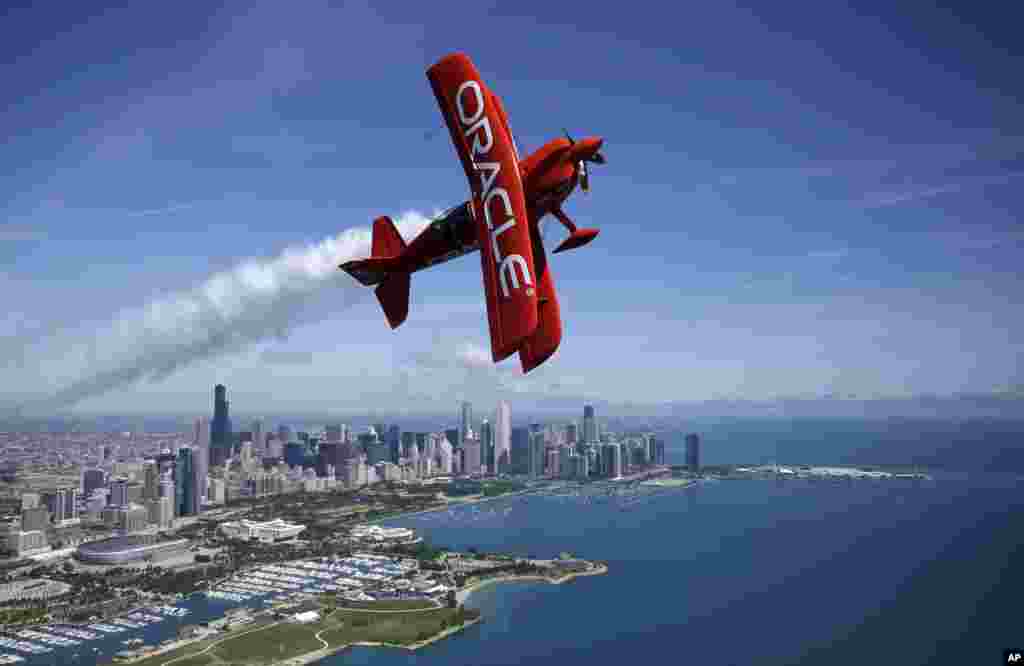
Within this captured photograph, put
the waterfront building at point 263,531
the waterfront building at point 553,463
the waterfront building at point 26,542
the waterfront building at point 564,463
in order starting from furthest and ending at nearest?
the waterfront building at point 553,463
the waterfront building at point 564,463
the waterfront building at point 263,531
the waterfront building at point 26,542

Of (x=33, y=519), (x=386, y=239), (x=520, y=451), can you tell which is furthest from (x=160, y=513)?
(x=386, y=239)

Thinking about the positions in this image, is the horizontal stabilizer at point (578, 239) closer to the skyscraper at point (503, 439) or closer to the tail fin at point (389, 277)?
the tail fin at point (389, 277)

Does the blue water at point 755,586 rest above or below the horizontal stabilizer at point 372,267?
below

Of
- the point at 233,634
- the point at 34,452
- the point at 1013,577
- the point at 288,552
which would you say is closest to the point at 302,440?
the point at 34,452

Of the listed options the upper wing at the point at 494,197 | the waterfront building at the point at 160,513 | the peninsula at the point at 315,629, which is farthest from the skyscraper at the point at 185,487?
the upper wing at the point at 494,197

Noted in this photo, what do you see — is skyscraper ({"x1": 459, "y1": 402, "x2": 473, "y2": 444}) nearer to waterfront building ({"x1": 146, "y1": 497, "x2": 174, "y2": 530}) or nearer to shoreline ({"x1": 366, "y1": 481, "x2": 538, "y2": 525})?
shoreline ({"x1": 366, "y1": 481, "x2": 538, "y2": 525})

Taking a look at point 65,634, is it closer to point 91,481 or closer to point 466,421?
point 91,481
